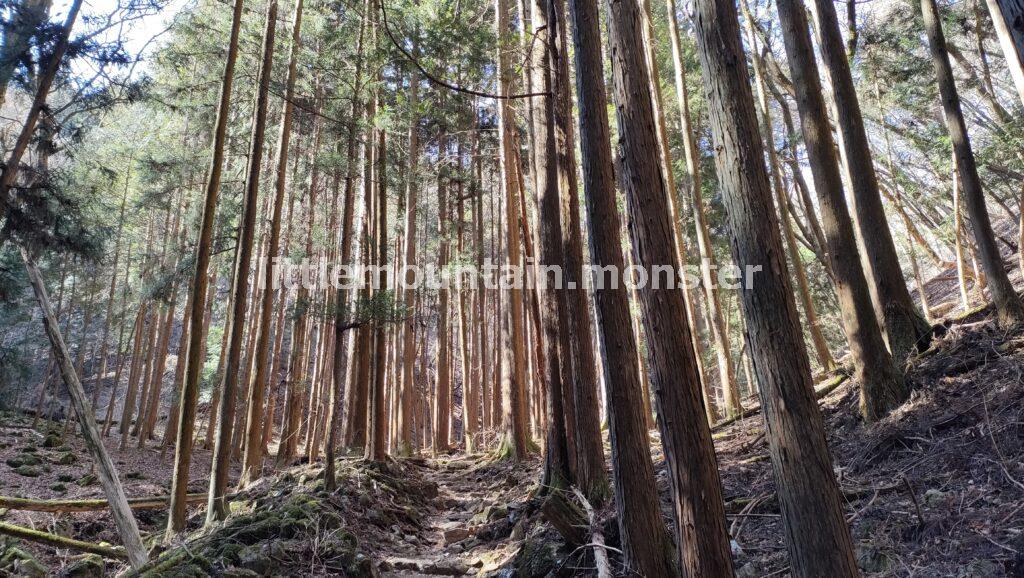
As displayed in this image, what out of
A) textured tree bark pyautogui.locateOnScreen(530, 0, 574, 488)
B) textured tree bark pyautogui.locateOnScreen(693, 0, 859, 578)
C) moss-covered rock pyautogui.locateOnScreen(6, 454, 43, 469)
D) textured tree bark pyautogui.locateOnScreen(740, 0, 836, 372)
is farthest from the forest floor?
moss-covered rock pyautogui.locateOnScreen(6, 454, 43, 469)

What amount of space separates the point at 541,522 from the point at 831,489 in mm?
3827

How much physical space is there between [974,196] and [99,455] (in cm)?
1012

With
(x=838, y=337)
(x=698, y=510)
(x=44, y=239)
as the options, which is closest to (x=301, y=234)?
(x=44, y=239)

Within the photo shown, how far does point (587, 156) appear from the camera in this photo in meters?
4.16

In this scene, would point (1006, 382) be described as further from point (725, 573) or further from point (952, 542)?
Answer: point (725, 573)

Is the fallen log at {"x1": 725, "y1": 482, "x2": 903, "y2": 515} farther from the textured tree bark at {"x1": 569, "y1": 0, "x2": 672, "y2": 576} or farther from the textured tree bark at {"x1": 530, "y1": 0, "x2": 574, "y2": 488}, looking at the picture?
the textured tree bark at {"x1": 530, "y1": 0, "x2": 574, "y2": 488}

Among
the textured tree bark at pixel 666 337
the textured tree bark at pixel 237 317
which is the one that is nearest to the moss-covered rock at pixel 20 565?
the textured tree bark at pixel 237 317

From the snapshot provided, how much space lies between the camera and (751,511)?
4844 mm

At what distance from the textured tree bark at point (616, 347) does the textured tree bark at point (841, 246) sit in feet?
10.6

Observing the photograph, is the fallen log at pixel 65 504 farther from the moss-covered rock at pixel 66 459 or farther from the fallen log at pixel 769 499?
the moss-covered rock at pixel 66 459

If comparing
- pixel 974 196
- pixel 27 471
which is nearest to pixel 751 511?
pixel 974 196

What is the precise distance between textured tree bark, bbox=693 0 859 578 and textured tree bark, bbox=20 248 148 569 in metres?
6.35

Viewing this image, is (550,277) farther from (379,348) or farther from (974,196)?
(379,348)

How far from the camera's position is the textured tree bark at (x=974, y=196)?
5.89 m
